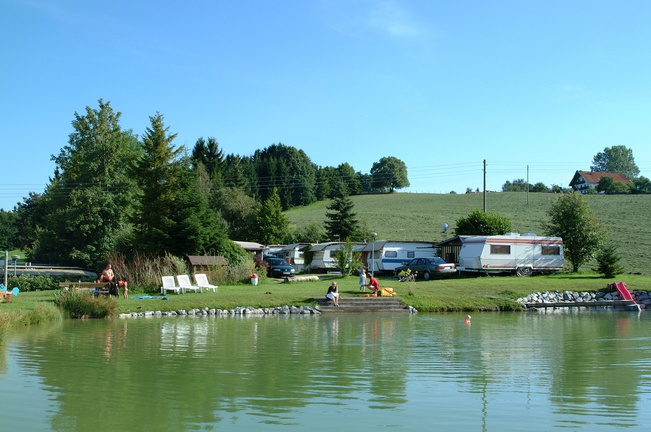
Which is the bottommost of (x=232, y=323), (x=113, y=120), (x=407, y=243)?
(x=232, y=323)

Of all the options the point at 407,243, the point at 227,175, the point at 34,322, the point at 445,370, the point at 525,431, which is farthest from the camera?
the point at 227,175

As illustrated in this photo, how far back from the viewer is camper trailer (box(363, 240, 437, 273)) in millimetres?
39875

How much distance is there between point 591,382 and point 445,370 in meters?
2.52

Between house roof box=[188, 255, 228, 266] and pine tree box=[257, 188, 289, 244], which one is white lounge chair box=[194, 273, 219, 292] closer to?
house roof box=[188, 255, 228, 266]

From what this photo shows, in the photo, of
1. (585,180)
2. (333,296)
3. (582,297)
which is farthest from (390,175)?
(333,296)

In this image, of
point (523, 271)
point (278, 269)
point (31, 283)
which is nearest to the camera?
point (31, 283)

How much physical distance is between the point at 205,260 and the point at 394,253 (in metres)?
13.5

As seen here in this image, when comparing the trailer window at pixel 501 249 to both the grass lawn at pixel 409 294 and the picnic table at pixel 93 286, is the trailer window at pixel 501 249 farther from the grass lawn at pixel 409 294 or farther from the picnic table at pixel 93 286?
the picnic table at pixel 93 286

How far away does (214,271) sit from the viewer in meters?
31.3

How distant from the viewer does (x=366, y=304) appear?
2516 cm

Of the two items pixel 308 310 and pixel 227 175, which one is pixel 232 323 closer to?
pixel 308 310

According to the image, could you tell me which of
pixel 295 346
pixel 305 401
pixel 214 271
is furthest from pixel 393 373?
pixel 214 271

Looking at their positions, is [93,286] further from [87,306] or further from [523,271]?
[523,271]

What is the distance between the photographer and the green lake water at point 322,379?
8.27m
